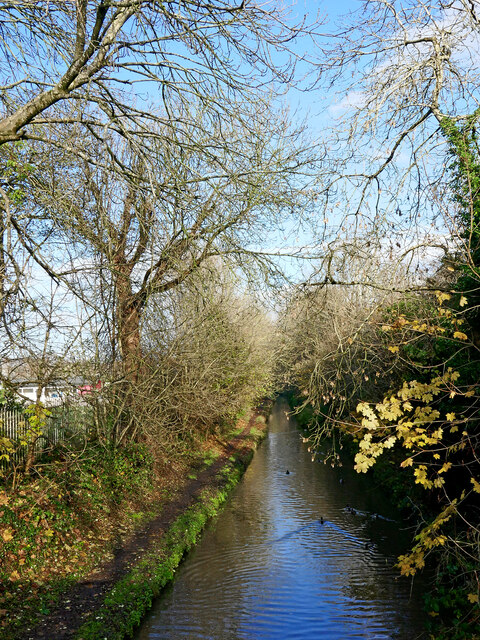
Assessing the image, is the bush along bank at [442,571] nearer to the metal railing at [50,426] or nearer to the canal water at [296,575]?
the canal water at [296,575]

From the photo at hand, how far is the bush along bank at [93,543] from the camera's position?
7.84 metres

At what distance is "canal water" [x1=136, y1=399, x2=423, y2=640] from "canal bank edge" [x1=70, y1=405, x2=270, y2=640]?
253 mm

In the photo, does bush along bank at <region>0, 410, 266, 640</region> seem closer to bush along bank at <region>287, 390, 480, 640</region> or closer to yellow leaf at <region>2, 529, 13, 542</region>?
yellow leaf at <region>2, 529, 13, 542</region>

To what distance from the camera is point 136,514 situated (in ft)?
42.5

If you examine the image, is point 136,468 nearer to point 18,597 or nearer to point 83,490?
point 83,490

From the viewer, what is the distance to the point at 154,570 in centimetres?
1020

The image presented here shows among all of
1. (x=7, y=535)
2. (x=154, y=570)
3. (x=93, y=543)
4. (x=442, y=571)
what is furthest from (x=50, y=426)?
(x=442, y=571)

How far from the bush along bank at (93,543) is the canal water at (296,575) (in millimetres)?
557

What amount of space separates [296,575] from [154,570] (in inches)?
111

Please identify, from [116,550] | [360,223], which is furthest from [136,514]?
[360,223]

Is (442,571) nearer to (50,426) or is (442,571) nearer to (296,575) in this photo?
(296,575)

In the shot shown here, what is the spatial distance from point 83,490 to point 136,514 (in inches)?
69.8

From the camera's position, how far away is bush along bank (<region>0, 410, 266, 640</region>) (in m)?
7.84

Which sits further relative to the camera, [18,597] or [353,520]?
[353,520]
